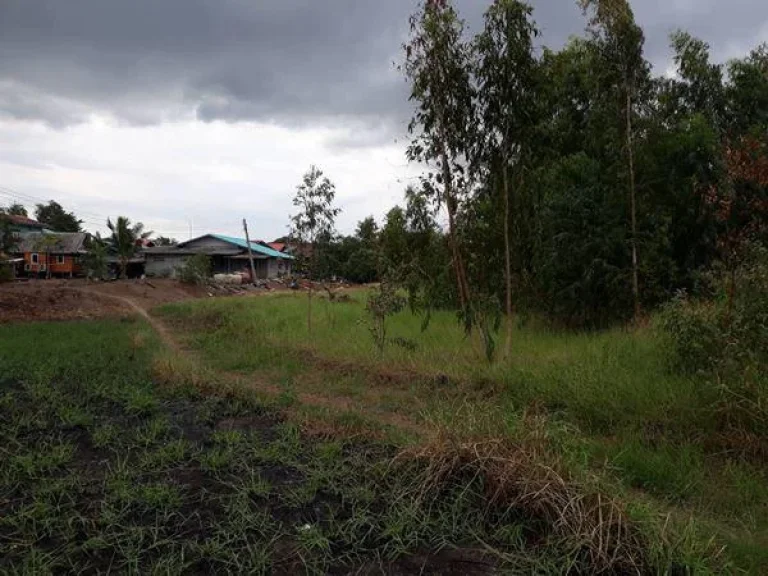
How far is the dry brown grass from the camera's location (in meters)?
3.18

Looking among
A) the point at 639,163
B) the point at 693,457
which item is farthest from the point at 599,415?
the point at 639,163

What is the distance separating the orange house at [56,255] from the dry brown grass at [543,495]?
48.1 metres

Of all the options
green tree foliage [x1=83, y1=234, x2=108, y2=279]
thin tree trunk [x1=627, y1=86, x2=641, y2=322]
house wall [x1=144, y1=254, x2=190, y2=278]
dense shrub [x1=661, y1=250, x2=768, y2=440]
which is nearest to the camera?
dense shrub [x1=661, y1=250, x2=768, y2=440]

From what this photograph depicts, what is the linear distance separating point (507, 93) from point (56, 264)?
4850 cm

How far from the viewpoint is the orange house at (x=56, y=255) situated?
153 ft

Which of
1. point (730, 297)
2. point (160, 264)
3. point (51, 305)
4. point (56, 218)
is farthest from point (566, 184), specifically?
point (56, 218)

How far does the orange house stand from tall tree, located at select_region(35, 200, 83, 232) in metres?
19.2

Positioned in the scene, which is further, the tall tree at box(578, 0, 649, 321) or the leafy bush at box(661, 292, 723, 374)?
the tall tree at box(578, 0, 649, 321)

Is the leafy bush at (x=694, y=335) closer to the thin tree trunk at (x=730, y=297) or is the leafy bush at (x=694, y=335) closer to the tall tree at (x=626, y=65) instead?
the thin tree trunk at (x=730, y=297)

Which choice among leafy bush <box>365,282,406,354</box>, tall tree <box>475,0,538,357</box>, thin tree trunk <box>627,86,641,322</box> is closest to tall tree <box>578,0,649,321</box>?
thin tree trunk <box>627,86,641,322</box>

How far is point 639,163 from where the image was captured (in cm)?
1158

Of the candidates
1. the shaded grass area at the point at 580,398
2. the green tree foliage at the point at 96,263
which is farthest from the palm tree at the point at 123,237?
the shaded grass area at the point at 580,398

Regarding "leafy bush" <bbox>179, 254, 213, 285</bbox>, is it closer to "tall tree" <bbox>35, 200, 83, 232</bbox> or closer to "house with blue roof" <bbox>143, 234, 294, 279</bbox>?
"house with blue roof" <bbox>143, 234, 294, 279</bbox>

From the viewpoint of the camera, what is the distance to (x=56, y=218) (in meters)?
68.8
